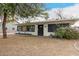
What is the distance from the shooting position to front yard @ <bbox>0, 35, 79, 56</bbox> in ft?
13.2

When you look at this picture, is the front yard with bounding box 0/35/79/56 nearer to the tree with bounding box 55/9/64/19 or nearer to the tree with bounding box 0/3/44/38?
the tree with bounding box 0/3/44/38

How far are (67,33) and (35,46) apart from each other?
80 centimetres

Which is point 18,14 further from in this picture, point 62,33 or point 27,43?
point 62,33

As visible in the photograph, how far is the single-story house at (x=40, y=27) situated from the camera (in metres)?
4.18

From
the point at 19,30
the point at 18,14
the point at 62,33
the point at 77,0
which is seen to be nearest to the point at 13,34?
the point at 19,30

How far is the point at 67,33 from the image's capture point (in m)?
4.18

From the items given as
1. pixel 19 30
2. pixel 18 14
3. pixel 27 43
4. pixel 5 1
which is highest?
pixel 5 1

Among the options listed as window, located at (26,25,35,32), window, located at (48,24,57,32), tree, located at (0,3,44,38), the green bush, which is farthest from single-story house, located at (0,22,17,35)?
the green bush

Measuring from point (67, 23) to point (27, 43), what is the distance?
1.02 m

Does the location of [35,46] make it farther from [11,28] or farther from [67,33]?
[67,33]

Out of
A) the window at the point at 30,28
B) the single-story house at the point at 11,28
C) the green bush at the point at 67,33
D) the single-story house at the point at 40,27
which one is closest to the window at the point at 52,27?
the single-story house at the point at 40,27

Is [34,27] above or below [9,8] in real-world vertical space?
below

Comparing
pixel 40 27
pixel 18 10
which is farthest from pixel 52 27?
pixel 18 10

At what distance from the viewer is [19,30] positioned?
169 inches
